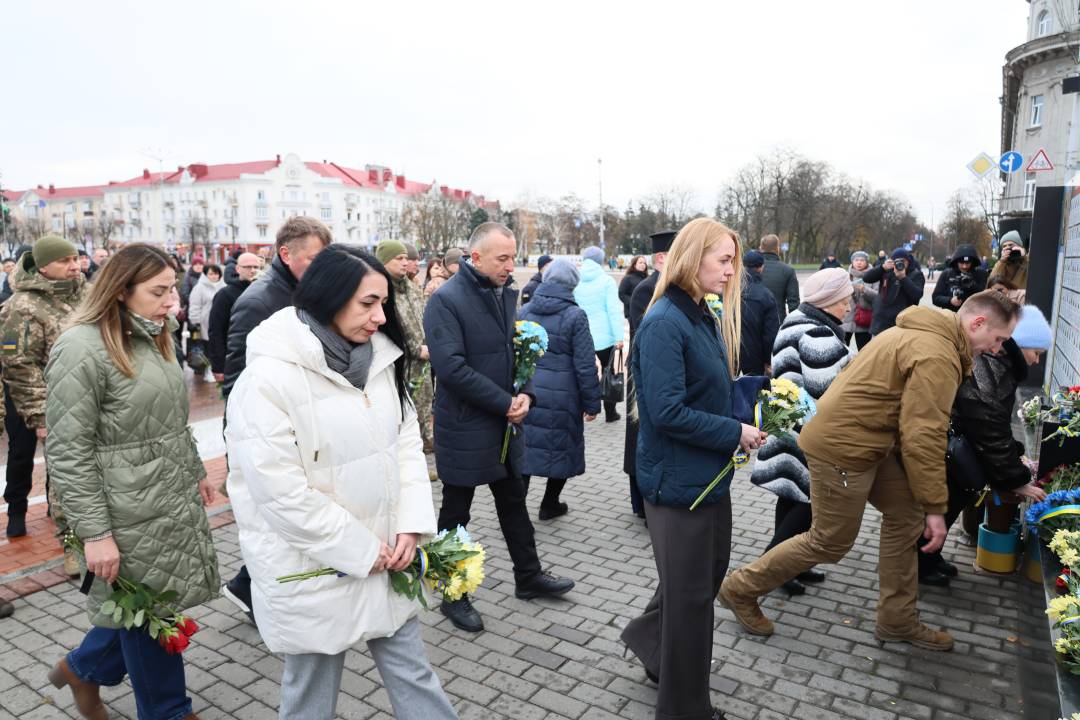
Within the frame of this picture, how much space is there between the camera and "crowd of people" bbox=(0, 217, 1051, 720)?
237 centimetres

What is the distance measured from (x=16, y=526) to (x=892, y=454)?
5876 millimetres

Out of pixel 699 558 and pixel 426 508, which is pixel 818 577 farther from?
pixel 426 508

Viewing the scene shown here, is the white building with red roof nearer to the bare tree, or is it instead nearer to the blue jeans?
the bare tree

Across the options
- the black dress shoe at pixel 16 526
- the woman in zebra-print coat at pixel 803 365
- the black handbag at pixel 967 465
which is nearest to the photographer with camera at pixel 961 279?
the black handbag at pixel 967 465

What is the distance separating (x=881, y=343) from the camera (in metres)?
3.65

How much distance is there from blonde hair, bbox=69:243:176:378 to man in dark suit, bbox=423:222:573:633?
149 cm

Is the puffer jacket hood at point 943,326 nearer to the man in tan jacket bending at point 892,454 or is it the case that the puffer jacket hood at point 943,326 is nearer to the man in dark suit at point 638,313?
the man in tan jacket bending at point 892,454

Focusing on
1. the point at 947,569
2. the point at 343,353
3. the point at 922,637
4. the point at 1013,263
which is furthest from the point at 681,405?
the point at 1013,263

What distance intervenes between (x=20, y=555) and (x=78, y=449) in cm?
309

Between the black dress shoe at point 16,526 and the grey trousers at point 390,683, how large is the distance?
4.16 m

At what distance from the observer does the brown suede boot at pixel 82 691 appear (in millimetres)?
3270

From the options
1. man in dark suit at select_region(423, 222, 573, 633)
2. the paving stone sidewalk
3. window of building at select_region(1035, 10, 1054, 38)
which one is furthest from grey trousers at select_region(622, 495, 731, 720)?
window of building at select_region(1035, 10, 1054, 38)

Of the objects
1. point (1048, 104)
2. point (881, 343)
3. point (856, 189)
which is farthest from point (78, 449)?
point (856, 189)

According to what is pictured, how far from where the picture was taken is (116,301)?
307 cm
